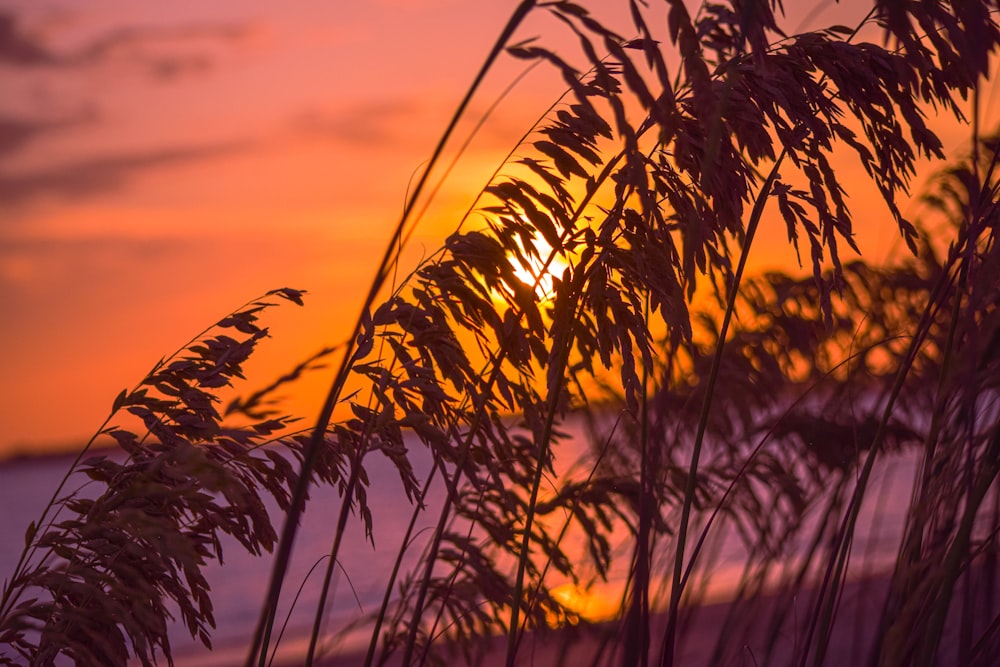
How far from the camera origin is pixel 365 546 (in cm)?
1706

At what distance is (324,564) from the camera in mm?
16484

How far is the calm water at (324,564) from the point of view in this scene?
7.35 m

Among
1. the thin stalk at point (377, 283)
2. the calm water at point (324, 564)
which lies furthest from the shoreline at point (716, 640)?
the thin stalk at point (377, 283)

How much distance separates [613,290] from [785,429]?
151 centimetres

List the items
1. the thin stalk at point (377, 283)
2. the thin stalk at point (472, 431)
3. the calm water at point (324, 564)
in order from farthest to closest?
the calm water at point (324, 564), the thin stalk at point (472, 431), the thin stalk at point (377, 283)

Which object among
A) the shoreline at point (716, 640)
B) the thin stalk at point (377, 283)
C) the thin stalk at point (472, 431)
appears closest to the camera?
the thin stalk at point (377, 283)

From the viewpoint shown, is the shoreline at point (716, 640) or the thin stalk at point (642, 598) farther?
the shoreline at point (716, 640)

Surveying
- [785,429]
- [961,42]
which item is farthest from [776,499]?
[961,42]

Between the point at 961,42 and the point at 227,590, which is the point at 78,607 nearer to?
the point at 961,42

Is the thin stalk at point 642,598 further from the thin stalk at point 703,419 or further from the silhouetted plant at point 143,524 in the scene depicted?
the silhouetted plant at point 143,524

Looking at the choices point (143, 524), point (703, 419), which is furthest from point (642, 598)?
point (143, 524)

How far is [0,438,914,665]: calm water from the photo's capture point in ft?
24.1

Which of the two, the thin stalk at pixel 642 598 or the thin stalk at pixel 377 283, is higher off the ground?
the thin stalk at pixel 377 283

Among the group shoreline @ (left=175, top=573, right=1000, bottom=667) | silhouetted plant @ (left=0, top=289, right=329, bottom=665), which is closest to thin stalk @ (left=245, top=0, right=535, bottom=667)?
silhouetted plant @ (left=0, top=289, right=329, bottom=665)
